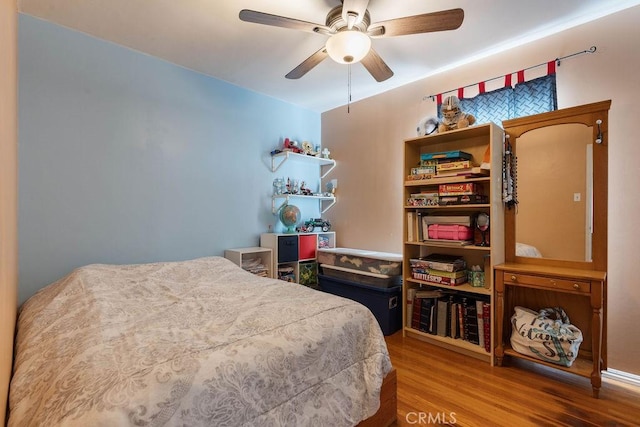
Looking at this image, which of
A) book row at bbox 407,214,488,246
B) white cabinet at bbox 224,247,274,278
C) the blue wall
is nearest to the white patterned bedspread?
the blue wall

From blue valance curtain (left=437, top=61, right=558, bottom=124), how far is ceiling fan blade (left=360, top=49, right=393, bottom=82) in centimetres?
92

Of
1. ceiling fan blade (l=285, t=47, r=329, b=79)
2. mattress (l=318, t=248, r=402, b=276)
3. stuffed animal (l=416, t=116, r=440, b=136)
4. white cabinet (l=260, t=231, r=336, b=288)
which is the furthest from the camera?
white cabinet (l=260, t=231, r=336, b=288)

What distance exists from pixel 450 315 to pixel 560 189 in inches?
50.3

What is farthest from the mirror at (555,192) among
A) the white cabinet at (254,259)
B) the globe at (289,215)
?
the white cabinet at (254,259)

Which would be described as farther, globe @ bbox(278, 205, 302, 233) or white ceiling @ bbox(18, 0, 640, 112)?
globe @ bbox(278, 205, 302, 233)

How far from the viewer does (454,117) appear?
2.46 meters

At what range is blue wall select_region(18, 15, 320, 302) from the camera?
2.03m

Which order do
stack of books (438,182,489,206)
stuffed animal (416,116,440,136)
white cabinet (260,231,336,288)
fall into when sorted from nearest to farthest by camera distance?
stack of books (438,182,489,206) → stuffed animal (416,116,440,136) → white cabinet (260,231,336,288)

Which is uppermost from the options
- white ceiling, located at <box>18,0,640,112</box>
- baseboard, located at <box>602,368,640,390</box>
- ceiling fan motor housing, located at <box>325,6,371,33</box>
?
white ceiling, located at <box>18,0,640,112</box>

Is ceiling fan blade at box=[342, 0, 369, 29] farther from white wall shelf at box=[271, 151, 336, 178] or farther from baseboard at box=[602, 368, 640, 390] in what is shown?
baseboard at box=[602, 368, 640, 390]

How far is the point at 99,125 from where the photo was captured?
2271 millimetres

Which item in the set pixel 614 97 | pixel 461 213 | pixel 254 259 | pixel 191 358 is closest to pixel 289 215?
pixel 254 259

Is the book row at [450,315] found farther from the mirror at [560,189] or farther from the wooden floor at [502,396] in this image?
the mirror at [560,189]

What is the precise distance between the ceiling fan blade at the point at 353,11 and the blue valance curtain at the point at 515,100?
1.45 metres
